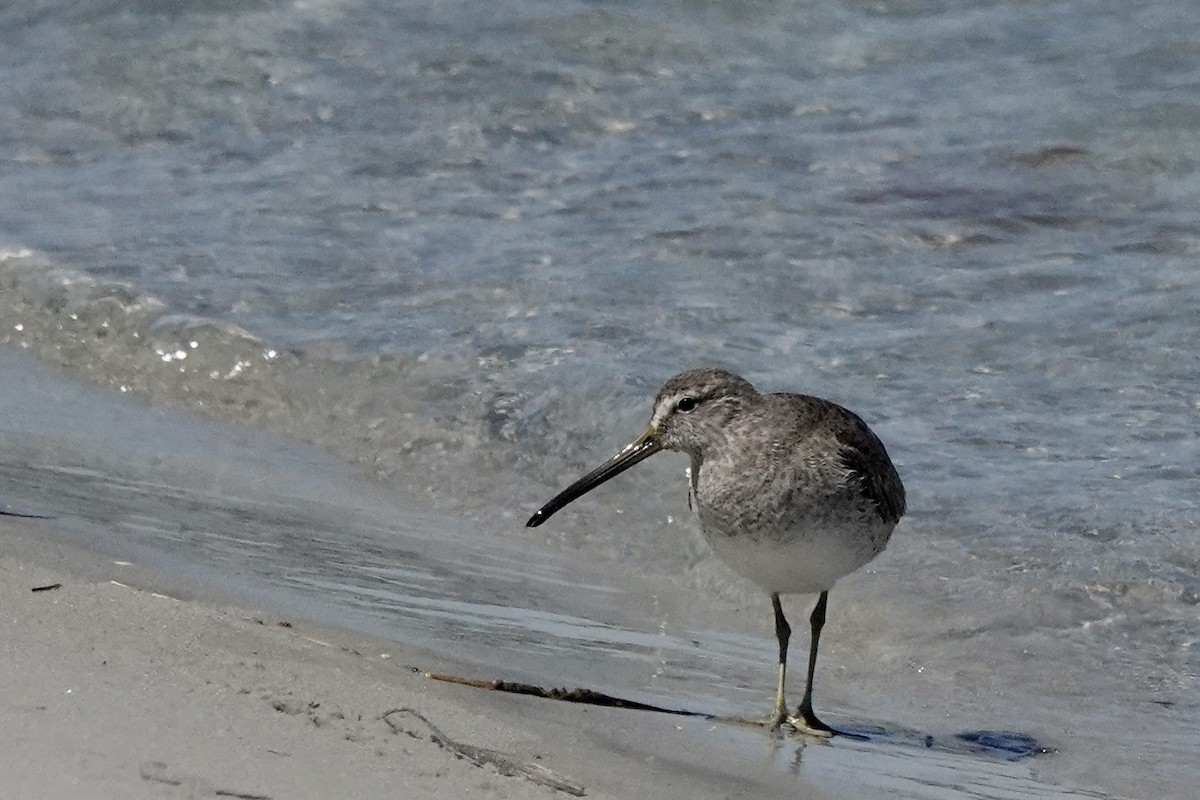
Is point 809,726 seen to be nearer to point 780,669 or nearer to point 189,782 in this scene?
point 780,669

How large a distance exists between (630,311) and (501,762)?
4.39 meters

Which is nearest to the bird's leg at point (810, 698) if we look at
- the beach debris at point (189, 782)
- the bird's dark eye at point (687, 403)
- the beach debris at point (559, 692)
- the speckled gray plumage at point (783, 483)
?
the speckled gray plumage at point (783, 483)

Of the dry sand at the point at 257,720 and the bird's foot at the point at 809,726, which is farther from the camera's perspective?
the bird's foot at the point at 809,726

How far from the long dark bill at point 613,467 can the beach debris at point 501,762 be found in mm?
1709

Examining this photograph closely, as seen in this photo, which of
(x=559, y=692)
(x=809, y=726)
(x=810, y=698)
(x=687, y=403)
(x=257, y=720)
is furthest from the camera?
(x=687, y=403)

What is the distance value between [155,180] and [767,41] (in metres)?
3.90

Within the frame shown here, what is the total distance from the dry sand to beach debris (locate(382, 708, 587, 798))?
1cm

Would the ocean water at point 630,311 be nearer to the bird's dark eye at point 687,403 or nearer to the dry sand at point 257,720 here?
the dry sand at point 257,720

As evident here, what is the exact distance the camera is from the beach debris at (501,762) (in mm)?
3588

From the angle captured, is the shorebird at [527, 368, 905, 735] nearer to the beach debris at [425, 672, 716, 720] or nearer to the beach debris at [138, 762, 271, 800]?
the beach debris at [425, 672, 716, 720]

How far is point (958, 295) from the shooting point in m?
8.20

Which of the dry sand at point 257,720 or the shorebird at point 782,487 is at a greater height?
the shorebird at point 782,487

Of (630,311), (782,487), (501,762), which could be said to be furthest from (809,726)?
(630,311)

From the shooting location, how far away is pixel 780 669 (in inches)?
196
